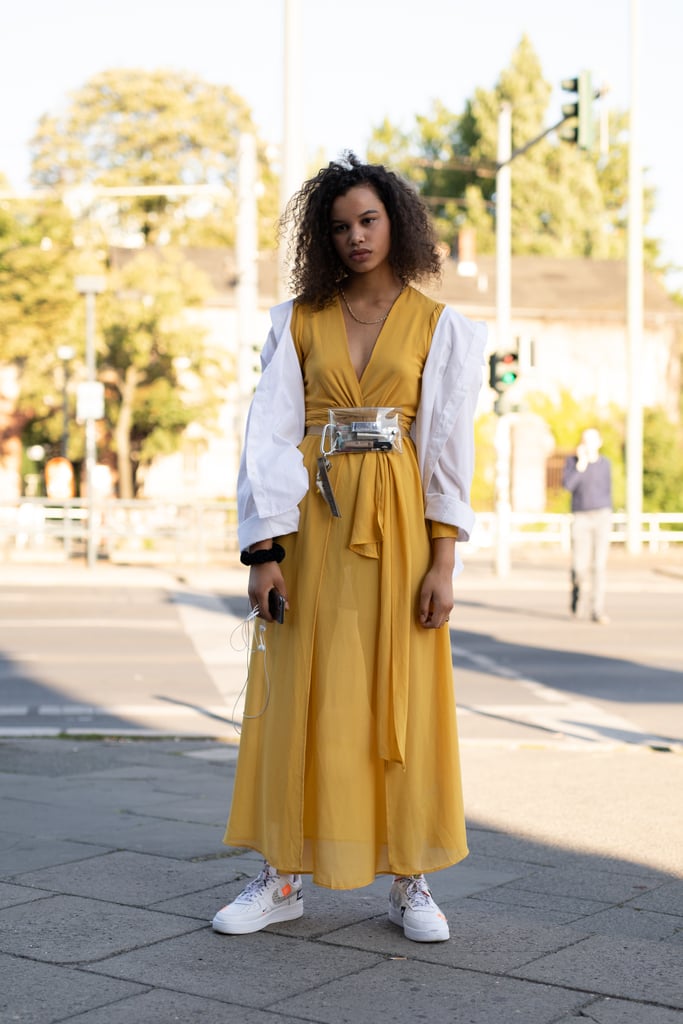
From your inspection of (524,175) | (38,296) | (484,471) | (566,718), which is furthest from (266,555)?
(524,175)

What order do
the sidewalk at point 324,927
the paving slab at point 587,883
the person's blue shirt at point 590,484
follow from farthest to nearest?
1. the person's blue shirt at point 590,484
2. the paving slab at point 587,883
3. the sidewalk at point 324,927

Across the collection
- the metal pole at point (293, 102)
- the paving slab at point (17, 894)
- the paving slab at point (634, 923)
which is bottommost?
the paving slab at point (634, 923)

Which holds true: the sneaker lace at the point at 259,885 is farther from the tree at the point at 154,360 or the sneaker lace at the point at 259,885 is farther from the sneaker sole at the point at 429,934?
the tree at the point at 154,360

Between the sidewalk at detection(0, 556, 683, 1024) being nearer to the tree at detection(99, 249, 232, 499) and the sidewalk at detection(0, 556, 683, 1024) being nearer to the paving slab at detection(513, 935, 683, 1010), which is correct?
the paving slab at detection(513, 935, 683, 1010)

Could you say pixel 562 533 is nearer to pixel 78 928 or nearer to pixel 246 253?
pixel 246 253

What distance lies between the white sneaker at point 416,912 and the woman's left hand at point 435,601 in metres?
0.71

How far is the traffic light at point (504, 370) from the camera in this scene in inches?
845

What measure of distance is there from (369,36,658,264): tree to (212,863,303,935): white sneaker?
5964 centimetres

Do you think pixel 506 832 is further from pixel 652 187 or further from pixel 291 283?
pixel 652 187

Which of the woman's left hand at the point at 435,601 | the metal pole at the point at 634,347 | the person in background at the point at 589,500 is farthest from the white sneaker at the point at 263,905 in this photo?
the metal pole at the point at 634,347

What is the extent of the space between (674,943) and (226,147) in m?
57.4

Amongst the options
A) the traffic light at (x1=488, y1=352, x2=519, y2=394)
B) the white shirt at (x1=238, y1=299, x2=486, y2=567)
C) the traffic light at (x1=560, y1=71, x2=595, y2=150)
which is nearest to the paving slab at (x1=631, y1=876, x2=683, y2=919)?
the white shirt at (x1=238, y1=299, x2=486, y2=567)

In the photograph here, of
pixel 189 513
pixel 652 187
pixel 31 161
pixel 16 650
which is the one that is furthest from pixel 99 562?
pixel 652 187

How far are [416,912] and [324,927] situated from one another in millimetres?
280
